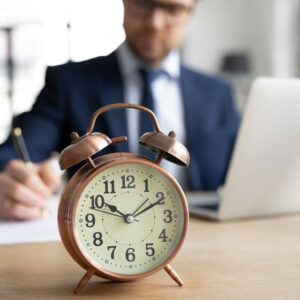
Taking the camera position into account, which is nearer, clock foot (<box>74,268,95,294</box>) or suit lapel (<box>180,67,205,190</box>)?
clock foot (<box>74,268,95,294</box>)

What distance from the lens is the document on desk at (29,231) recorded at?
46.0 inches

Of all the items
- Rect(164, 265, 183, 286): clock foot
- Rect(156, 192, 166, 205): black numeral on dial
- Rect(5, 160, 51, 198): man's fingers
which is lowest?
Rect(5, 160, 51, 198): man's fingers

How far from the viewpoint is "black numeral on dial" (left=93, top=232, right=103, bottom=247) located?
2.64ft

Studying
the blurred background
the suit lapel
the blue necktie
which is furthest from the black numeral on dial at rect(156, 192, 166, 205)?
the blurred background

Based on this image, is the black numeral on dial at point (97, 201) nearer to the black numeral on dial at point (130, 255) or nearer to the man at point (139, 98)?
the black numeral on dial at point (130, 255)

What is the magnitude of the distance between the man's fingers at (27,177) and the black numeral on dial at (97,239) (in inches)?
23.7

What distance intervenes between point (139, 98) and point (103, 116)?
7.4 inches

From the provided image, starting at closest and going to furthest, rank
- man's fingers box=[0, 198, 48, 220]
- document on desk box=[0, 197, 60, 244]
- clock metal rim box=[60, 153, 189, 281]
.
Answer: clock metal rim box=[60, 153, 189, 281], document on desk box=[0, 197, 60, 244], man's fingers box=[0, 198, 48, 220]

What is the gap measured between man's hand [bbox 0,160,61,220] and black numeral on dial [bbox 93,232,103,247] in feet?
1.94

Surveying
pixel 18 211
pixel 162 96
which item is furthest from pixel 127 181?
pixel 162 96

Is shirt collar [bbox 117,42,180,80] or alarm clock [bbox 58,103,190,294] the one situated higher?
alarm clock [bbox 58,103,190,294]

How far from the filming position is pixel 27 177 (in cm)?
138

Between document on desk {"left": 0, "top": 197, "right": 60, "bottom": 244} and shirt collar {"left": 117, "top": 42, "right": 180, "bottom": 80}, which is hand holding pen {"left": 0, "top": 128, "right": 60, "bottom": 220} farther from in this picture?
shirt collar {"left": 117, "top": 42, "right": 180, "bottom": 80}

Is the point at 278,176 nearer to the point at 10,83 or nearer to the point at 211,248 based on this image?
the point at 211,248
